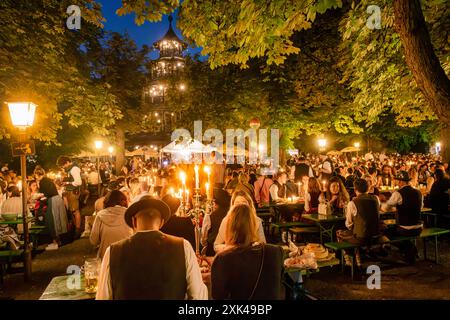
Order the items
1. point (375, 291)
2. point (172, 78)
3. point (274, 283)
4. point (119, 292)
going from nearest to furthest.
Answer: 1. point (119, 292)
2. point (274, 283)
3. point (375, 291)
4. point (172, 78)

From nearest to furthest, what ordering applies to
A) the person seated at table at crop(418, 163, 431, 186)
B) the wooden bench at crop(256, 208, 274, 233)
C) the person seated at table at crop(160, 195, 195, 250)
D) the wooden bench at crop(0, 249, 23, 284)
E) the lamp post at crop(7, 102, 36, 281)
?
1. the person seated at table at crop(160, 195, 195, 250)
2. the wooden bench at crop(0, 249, 23, 284)
3. the lamp post at crop(7, 102, 36, 281)
4. the wooden bench at crop(256, 208, 274, 233)
5. the person seated at table at crop(418, 163, 431, 186)

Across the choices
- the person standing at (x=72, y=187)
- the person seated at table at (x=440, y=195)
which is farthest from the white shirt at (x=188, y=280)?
the person standing at (x=72, y=187)

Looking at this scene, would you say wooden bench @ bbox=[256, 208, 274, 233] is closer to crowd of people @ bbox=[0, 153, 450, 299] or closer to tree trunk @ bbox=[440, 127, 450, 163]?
crowd of people @ bbox=[0, 153, 450, 299]

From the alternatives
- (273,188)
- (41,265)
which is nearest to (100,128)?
(41,265)

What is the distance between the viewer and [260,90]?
16.7 m

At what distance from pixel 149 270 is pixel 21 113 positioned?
6.54m

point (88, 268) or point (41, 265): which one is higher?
point (88, 268)

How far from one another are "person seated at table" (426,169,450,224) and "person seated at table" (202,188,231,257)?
270 inches

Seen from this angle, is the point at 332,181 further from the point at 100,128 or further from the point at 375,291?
the point at 100,128

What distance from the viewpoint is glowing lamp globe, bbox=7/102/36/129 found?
291 inches

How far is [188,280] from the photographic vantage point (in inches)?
101

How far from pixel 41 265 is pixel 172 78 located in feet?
38.6

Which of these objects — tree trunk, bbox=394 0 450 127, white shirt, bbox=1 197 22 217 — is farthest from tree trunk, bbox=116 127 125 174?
tree trunk, bbox=394 0 450 127
